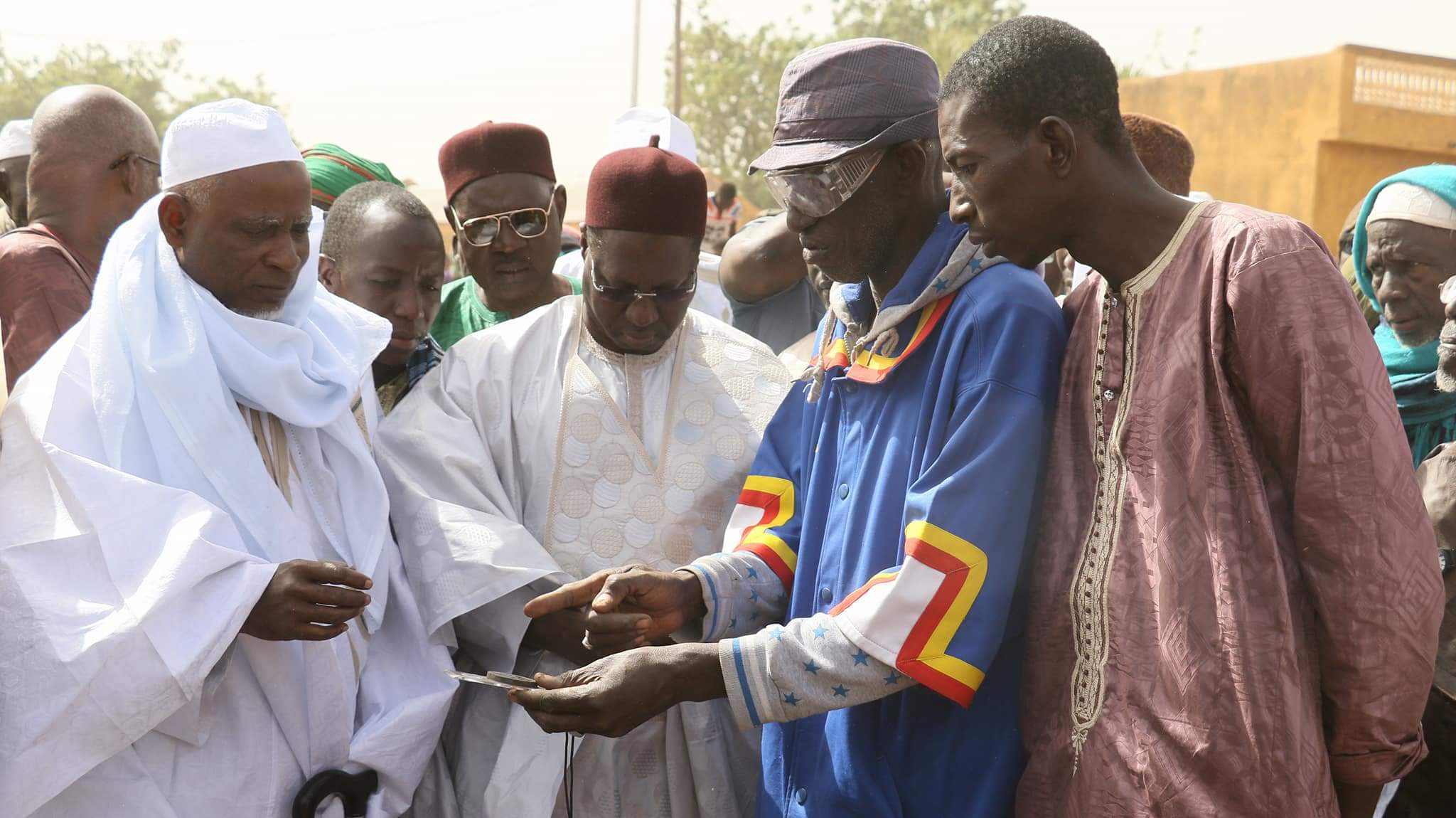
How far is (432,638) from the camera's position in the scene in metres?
3.35

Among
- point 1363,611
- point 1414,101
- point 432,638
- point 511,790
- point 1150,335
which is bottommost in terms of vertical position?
point 511,790

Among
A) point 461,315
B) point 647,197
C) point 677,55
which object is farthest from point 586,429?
point 677,55

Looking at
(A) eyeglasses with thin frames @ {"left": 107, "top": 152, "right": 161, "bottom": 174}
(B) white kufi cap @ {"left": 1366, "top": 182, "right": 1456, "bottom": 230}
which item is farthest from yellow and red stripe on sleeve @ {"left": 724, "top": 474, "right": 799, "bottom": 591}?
(A) eyeglasses with thin frames @ {"left": 107, "top": 152, "right": 161, "bottom": 174}

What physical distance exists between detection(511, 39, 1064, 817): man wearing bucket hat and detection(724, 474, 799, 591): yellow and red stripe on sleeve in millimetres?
80

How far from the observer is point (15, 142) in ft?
18.7

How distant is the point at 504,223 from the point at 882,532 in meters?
2.46

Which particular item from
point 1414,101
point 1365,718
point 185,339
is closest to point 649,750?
point 185,339

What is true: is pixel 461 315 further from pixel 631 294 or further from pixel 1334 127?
pixel 1334 127

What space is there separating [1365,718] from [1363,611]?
195mm

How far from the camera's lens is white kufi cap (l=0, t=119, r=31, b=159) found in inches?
224

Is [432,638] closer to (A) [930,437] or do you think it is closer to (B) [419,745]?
(B) [419,745]

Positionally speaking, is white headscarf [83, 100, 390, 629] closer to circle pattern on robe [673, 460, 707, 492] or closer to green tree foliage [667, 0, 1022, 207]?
circle pattern on robe [673, 460, 707, 492]

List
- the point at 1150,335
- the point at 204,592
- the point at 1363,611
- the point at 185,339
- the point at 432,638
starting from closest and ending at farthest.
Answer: the point at 1363,611, the point at 1150,335, the point at 204,592, the point at 185,339, the point at 432,638

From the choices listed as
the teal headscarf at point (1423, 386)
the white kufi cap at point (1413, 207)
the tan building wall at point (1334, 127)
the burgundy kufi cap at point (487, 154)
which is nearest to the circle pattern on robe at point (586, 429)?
the burgundy kufi cap at point (487, 154)
